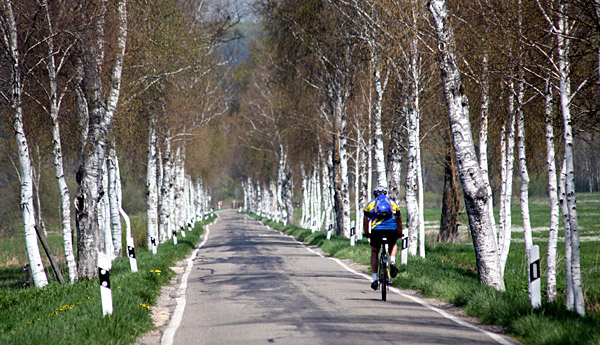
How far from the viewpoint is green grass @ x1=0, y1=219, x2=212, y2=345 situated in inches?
294

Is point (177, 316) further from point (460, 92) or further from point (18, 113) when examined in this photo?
point (18, 113)

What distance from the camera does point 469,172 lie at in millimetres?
10680

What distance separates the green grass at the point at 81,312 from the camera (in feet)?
24.5

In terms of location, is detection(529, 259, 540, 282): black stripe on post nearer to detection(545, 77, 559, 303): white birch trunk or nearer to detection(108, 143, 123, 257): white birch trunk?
detection(545, 77, 559, 303): white birch trunk

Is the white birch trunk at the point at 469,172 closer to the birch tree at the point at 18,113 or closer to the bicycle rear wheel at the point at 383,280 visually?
the bicycle rear wheel at the point at 383,280

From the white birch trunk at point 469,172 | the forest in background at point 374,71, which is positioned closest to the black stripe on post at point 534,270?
the forest in background at point 374,71

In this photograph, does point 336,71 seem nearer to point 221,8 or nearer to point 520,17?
point 221,8

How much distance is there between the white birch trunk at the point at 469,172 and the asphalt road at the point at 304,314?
58.9 inches

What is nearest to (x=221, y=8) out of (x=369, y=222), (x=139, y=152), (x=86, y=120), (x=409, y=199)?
(x=86, y=120)

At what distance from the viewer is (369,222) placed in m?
11.2

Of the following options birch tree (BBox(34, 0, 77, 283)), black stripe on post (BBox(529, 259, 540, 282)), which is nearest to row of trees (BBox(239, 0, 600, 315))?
black stripe on post (BBox(529, 259, 540, 282))

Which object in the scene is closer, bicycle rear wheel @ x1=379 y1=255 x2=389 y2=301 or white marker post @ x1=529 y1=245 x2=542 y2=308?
white marker post @ x1=529 y1=245 x2=542 y2=308

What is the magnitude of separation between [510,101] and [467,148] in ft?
11.7

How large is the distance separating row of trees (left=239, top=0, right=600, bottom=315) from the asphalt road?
6.46 feet
